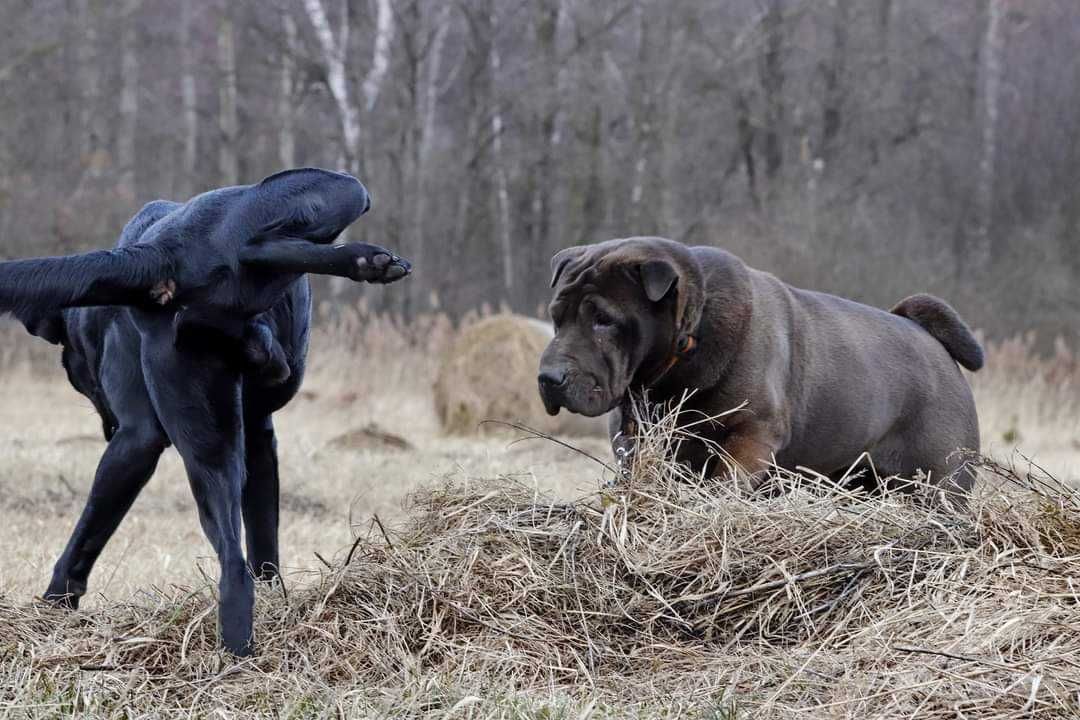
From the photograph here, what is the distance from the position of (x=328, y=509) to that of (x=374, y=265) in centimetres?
473

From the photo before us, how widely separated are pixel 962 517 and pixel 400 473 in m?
5.49

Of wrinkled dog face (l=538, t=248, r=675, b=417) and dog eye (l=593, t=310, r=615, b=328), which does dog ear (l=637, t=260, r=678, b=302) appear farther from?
dog eye (l=593, t=310, r=615, b=328)

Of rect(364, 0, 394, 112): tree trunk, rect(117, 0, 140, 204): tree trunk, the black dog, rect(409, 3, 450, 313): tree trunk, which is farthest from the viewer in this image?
rect(117, 0, 140, 204): tree trunk

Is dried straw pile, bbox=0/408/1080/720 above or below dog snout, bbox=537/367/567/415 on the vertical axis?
below

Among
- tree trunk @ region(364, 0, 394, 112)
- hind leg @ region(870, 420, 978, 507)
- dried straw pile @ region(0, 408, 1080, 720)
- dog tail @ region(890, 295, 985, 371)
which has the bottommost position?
hind leg @ region(870, 420, 978, 507)

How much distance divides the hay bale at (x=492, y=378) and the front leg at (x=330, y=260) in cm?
859

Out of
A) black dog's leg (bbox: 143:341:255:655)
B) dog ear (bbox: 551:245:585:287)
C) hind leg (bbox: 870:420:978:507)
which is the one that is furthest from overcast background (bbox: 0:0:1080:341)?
black dog's leg (bbox: 143:341:255:655)

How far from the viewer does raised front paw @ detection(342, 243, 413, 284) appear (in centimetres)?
341

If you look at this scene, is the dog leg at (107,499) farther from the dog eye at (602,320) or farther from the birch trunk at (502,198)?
the birch trunk at (502,198)

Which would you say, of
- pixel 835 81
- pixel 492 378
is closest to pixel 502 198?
pixel 835 81

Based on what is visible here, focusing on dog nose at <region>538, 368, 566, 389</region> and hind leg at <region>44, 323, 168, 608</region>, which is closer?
hind leg at <region>44, 323, 168, 608</region>

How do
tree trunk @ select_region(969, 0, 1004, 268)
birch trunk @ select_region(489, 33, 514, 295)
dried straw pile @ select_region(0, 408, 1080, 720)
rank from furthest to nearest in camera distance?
1. tree trunk @ select_region(969, 0, 1004, 268)
2. birch trunk @ select_region(489, 33, 514, 295)
3. dried straw pile @ select_region(0, 408, 1080, 720)

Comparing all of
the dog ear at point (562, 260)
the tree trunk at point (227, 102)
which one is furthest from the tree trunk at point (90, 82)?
the dog ear at point (562, 260)

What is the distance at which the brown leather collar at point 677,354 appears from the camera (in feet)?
16.4
